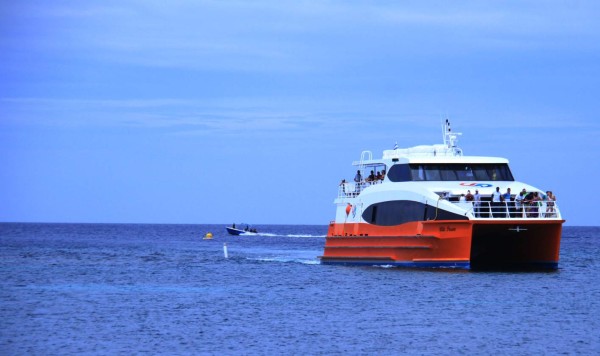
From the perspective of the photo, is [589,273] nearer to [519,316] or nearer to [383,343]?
[519,316]

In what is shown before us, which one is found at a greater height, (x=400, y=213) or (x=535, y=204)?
(x=535, y=204)

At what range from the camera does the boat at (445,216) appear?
37.8 m

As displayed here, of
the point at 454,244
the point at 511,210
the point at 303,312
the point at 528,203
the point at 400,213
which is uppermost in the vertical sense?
the point at 528,203

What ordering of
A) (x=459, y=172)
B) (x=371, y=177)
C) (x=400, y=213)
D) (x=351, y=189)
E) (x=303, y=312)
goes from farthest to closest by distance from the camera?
(x=351, y=189), (x=371, y=177), (x=459, y=172), (x=400, y=213), (x=303, y=312)

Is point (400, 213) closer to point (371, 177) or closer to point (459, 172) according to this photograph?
point (459, 172)

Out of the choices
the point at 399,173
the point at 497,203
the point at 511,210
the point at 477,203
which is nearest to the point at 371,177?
the point at 399,173

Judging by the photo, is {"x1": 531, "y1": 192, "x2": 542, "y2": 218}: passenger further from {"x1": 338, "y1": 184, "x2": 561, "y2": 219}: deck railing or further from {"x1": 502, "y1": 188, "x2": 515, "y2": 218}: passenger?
{"x1": 502, "y1": 188, "x2": 515, "y2": 218}: passenger

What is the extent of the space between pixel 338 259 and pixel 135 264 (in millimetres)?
13868

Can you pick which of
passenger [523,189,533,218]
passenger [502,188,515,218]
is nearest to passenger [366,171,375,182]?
passenger [502,188,515,218]

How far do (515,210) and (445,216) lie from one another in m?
2.79

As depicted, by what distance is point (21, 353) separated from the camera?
2339 cm

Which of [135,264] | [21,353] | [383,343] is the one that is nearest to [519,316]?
[383,343]

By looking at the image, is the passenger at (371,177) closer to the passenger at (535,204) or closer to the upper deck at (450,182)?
the upper deck at (450,182)

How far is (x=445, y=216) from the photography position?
1480 inches
